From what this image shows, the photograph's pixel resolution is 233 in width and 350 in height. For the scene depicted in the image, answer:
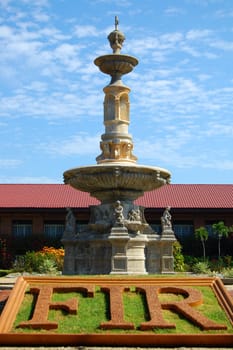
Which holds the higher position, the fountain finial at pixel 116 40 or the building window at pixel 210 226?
the fountain finial at pixel 116 40

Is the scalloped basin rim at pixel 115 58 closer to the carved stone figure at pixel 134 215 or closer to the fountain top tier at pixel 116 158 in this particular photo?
the fountain top tier at pixel 116 158

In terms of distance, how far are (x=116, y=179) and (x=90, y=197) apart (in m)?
24.6

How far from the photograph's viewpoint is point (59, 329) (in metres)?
11.0

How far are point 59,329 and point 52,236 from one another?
3307 cm

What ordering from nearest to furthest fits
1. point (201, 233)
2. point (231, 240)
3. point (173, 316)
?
1. point (173, 316)
2. point (201, 233)
3. point (231, 240)

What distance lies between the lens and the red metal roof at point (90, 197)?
4438cm

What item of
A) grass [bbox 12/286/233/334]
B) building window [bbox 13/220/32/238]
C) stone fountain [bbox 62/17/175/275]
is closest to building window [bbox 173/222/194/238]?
building window [bbox 13/220/32/238]

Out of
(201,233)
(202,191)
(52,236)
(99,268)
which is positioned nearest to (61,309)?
(99,268)

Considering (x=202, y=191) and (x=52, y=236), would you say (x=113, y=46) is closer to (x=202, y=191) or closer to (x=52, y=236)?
(x=52, y=236)

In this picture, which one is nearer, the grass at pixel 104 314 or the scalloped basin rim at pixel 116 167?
A: the grass at pixel 104 314

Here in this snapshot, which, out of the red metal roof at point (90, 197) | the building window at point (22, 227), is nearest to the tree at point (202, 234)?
the red metal roof at point (90, 197)

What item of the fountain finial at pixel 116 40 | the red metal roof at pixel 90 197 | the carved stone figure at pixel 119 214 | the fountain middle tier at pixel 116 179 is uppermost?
the fountain finial at pixel 116 40

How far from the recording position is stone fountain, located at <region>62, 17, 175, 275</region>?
21438 millimetres

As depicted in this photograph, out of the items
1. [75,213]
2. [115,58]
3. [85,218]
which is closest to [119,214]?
[115,58]
